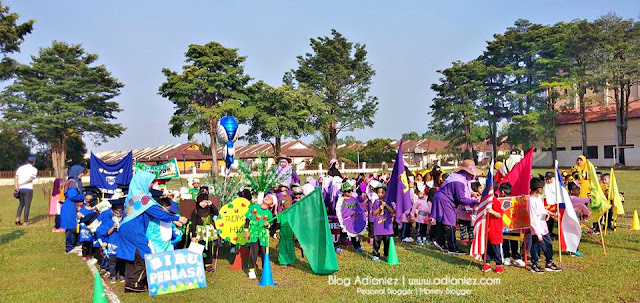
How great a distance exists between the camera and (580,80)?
43.4 meters

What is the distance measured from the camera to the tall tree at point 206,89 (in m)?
44.0

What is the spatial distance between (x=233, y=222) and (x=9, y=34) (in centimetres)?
1749

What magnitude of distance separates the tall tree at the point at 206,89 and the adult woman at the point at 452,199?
36100 mm

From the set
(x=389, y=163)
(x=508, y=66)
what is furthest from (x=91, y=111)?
(x=508, y=66)

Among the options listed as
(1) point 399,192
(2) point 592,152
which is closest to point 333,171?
(1) point 399,192

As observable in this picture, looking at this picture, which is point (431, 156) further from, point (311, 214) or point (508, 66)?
point (311, 214)

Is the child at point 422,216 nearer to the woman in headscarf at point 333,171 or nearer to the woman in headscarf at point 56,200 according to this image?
the woman in headscarf at point 333,171

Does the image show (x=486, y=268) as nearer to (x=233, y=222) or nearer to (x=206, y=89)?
(x=233, y=222)

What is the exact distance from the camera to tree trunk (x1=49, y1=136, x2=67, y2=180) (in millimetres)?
48200

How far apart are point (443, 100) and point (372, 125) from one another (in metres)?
8.83

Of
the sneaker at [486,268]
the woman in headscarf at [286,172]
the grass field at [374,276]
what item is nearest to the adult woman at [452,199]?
the grass field at [374,276]

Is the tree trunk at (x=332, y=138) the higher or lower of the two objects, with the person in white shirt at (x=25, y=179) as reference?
higher

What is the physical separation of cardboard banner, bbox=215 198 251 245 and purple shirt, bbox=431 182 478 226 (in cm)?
409

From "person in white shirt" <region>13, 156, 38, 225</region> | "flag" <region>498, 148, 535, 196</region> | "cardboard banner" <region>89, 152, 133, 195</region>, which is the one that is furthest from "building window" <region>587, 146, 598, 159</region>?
"person in white shirt" <region>13, 156, 38, 225</region>
